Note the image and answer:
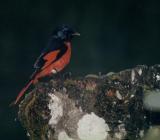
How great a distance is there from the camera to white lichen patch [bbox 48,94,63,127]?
152 inches

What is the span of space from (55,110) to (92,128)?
256mm

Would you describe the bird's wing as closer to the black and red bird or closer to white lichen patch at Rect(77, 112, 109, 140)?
the black and red bird

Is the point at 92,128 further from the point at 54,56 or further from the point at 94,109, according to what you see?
the point at 54,56

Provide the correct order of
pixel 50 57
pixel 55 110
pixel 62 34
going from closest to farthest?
pixel 55 110 → pixel 50 57 → pixel 62 34

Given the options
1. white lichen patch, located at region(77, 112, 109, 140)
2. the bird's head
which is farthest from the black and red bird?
white lichen patch, located at region(77, 112, 109, 140)

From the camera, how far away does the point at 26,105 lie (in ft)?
13.0

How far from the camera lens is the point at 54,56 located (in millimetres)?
5242

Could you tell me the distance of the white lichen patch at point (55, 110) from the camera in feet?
12.7

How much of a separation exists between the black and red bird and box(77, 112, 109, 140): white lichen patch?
47.5 inches

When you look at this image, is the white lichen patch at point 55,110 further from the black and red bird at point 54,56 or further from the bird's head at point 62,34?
the bird's head at point 62,34

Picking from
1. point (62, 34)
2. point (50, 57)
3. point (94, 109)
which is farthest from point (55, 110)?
point (62, 34)

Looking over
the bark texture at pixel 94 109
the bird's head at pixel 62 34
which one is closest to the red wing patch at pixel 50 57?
the bird's head at pixel 62 34

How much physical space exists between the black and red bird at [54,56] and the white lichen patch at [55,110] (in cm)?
110

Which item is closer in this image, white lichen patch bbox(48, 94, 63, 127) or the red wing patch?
white lichen patch bbox(48, 94, 63, 127)
